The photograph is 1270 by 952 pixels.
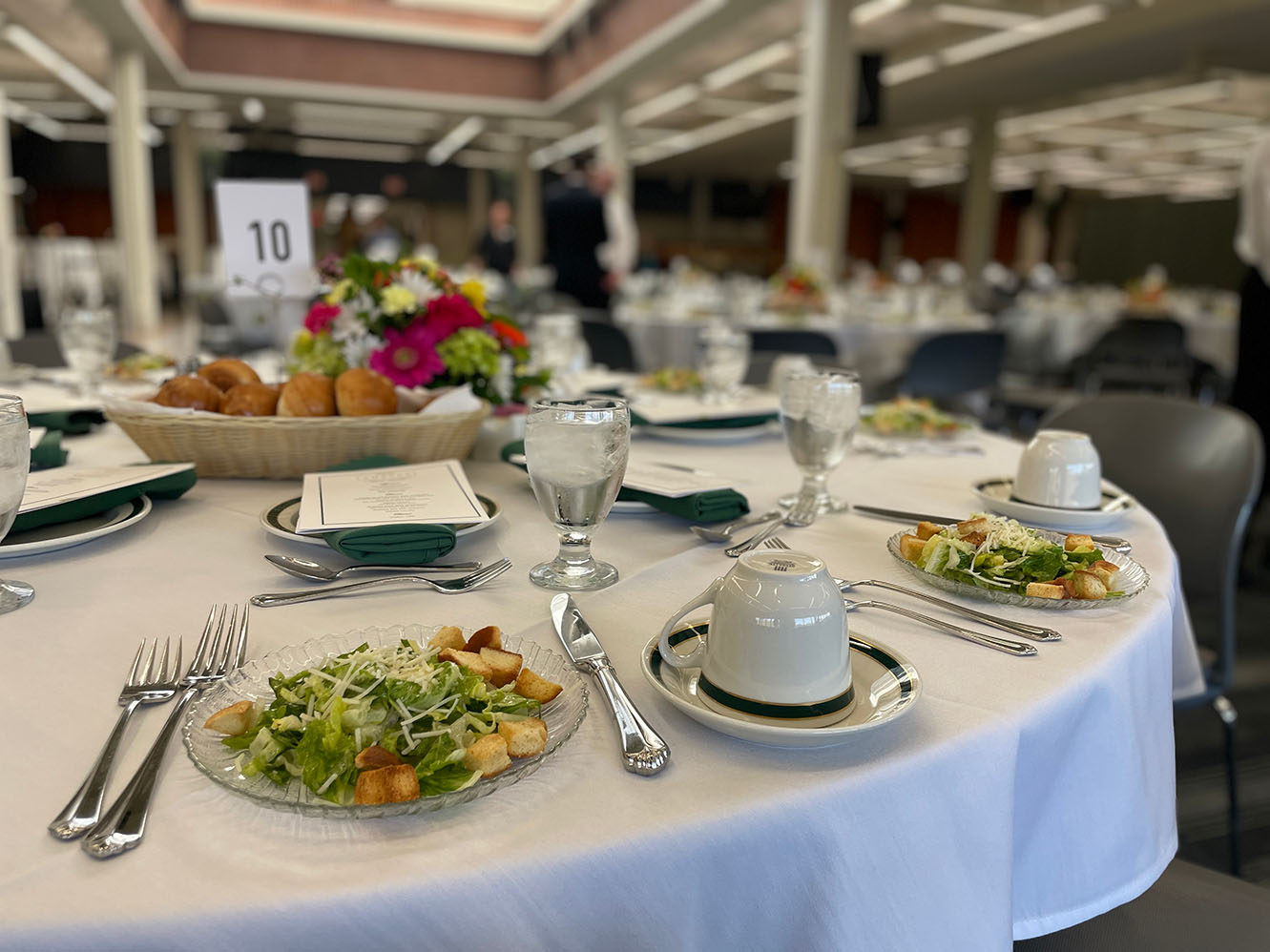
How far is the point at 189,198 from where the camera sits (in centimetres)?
1492

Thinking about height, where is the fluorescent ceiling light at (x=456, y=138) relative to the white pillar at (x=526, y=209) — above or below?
above

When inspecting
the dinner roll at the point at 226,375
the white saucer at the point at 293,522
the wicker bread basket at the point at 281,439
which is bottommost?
the white saucer at the point at 293,522

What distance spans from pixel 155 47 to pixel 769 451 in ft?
33.9

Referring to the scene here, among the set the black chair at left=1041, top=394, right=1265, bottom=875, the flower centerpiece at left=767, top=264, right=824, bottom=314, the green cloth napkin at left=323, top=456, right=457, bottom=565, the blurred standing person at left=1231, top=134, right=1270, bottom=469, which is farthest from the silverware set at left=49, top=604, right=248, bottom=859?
the flower centerpiece at left=767, top=264, right=824, bottom=314

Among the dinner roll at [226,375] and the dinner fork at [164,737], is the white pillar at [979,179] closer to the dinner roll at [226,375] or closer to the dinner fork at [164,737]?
the dinner roll at [226,375]

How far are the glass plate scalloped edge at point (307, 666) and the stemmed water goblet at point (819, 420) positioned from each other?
58 centimetres

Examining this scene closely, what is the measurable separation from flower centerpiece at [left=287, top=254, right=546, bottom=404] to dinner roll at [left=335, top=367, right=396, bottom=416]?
111 mm

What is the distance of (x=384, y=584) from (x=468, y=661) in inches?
11.8

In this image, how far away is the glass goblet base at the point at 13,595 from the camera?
84 centimetres

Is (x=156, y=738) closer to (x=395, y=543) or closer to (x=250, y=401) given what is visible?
(x=395, y=543)

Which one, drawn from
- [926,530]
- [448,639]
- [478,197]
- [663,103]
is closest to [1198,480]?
[926,530]

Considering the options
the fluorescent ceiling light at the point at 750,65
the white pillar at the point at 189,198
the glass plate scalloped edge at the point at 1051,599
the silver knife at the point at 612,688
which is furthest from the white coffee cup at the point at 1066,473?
the white pillar at the point at 189,198

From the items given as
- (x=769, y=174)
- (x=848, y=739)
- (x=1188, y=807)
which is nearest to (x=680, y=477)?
(x=848, y=739)

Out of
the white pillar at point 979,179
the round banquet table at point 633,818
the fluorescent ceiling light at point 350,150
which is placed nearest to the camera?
the round banquet table at point 633,818
